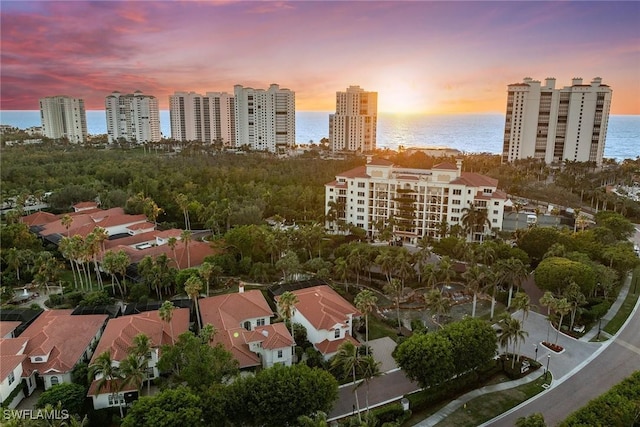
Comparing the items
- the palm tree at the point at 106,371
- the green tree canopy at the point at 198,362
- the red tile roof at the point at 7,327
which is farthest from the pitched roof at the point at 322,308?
the red tile roof at the point at 7,327

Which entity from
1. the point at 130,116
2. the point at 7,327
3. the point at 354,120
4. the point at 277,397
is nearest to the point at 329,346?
the point at 277,397

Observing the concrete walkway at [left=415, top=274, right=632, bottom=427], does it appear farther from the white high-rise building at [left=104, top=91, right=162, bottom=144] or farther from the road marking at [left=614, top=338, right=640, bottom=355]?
the white high-rise building at [left=104, top=91, right=162, bottom=144]

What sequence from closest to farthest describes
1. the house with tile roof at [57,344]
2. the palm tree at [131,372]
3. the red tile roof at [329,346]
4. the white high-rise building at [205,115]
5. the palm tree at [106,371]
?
1. the palm tree at [131,372]
2. the palm tree at [106,371]
3. the house with tile roof at [57,344]
4. the red tile roof at [329,346]
5. the white high-rise building at [205,115]

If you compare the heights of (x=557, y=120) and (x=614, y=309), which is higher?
(x=557, y=120)

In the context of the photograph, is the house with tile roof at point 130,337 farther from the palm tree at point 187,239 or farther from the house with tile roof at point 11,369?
the palm tree at point 187,239

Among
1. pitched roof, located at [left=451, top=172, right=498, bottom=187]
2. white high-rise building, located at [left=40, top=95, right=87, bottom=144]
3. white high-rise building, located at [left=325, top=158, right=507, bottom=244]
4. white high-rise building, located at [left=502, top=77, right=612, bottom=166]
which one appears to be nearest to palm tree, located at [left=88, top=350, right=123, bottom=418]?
white high-rise building, located at [left=325, top=158, right=507, bottom=244]

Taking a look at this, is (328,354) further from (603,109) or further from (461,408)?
(603,109)

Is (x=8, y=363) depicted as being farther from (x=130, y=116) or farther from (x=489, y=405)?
(x=130, y=116)
